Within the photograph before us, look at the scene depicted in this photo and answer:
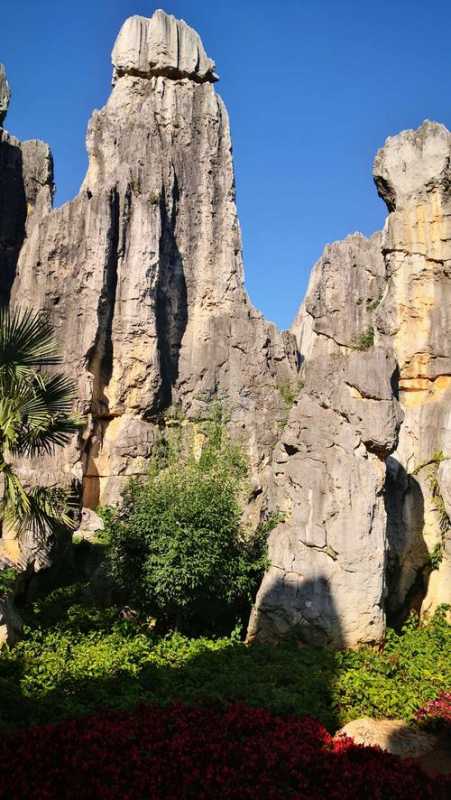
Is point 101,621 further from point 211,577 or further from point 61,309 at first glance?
point 61,309

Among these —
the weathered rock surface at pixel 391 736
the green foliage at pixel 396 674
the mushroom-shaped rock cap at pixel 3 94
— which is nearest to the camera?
the weathered rock surface at pixel 391 736

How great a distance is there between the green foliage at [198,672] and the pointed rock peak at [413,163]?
1130cm

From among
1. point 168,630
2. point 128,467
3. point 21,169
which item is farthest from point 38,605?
point 21,169

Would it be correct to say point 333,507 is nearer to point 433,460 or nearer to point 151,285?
point 433,460

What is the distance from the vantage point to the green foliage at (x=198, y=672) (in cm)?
998

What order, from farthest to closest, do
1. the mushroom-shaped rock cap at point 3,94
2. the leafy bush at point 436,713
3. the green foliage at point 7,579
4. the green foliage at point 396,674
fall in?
the mushroom-shaped rock cap at point 3,94
the green foliage at point 7,579
the green foliage at point 396,674
the leafy bush at point 436,713

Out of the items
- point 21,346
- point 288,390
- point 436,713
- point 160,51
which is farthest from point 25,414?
point 160,51

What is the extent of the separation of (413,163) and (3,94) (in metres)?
23.1

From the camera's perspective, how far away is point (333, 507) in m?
14.3

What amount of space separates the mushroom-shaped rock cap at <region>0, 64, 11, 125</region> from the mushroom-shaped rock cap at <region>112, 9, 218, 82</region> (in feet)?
17.6

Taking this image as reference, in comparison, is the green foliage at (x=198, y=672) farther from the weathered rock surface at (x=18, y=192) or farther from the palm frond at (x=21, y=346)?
the weathered rock surface at (x=18, y=192)

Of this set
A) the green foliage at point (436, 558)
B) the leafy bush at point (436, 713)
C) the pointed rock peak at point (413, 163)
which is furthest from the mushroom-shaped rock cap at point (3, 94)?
the leafy bush at point (436, 713)

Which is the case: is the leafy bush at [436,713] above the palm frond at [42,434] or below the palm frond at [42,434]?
below

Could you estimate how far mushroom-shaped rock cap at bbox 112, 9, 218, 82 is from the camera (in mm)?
34375
